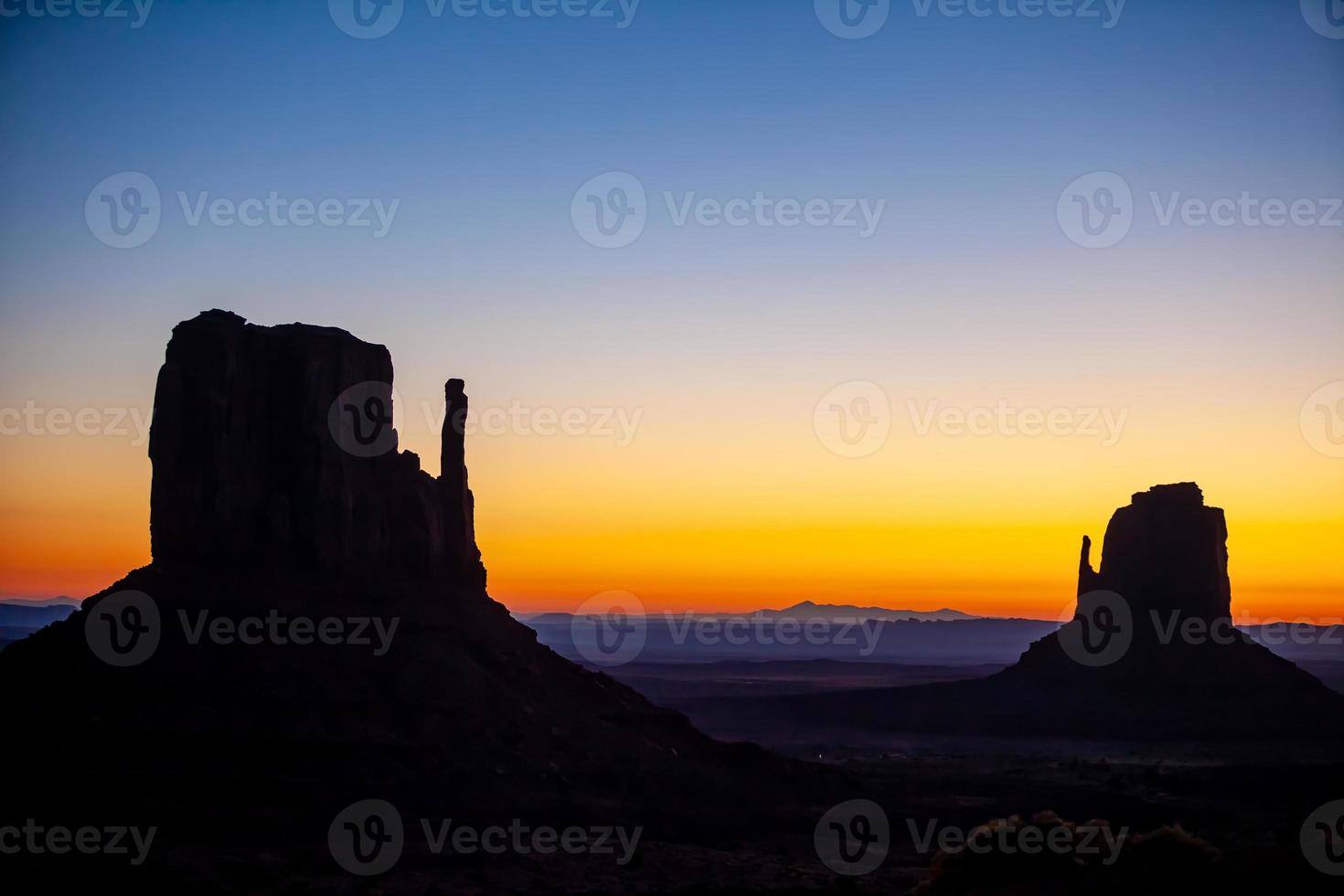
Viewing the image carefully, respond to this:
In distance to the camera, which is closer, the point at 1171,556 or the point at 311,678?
the point at 311,678

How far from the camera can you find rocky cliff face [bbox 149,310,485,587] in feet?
209

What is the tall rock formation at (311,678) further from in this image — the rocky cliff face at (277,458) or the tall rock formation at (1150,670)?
the tall rock formation at (1150,670)

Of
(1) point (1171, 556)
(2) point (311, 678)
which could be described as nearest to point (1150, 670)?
(1) point (1171, 556)

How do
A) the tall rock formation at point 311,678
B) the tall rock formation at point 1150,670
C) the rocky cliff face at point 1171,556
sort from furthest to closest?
the rocky cliff face at point 1171,556
the tall rock formation at point 1150,670
the tall rock formation at point 311,678

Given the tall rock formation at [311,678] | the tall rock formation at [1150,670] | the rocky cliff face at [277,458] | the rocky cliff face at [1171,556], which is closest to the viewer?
the tall rock formation at [311,678]

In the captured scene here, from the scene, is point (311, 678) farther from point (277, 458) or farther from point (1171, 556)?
point (1171, 556)

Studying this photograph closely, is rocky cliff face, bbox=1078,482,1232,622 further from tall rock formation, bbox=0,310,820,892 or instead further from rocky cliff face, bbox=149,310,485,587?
rocky cliff face, bbox=149,310,485,587

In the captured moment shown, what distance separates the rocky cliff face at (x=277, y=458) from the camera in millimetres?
63594

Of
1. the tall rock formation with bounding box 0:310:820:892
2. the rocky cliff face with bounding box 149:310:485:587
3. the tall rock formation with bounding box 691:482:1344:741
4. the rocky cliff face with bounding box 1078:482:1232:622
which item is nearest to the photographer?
the tall rock formation with bounding box 0:310:820:892

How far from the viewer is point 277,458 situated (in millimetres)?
65500

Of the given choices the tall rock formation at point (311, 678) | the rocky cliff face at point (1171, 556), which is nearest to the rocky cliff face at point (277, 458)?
the tall rock formation at point (311, 678)

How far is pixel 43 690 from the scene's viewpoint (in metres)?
57.2

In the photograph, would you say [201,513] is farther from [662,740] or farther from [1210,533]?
[1210,533]

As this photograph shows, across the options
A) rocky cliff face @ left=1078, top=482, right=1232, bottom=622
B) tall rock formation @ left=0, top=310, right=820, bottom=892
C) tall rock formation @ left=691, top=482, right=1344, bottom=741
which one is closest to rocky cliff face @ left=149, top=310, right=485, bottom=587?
tall rock formation @ left=0, top=310, right=820, bottom=892
